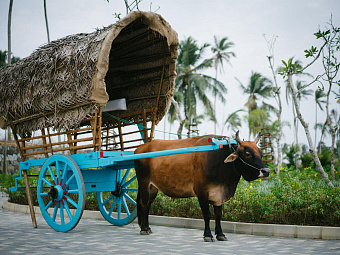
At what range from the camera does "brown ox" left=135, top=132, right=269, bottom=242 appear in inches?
225

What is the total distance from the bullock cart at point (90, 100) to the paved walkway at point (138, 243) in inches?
16.3

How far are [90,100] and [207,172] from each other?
214cm

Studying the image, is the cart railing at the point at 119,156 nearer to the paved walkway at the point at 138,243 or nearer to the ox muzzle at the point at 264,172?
the ox muzzle at the point at 264,172

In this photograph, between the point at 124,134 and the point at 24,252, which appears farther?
the point at 124,134

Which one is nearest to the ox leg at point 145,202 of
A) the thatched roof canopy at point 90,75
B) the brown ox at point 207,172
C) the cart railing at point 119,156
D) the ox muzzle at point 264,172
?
the brown ox at point 207,172

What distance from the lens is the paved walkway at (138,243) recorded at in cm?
521

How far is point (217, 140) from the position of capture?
5672 millimetres

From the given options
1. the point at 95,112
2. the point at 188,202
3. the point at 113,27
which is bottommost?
the point at 188,202

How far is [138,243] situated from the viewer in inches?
230

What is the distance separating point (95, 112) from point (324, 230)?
3.96 m

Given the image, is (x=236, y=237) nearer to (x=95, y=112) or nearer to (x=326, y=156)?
(x=95, y=112)

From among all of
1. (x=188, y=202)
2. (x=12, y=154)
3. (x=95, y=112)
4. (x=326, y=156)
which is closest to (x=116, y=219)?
(x=188, y=202)

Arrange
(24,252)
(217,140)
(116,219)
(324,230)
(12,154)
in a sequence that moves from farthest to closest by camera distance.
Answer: (12,154) → (116,219) → (324,230) → (217,140) → (24,252)

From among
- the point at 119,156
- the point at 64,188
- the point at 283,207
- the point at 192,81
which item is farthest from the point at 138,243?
the point at 192,81
